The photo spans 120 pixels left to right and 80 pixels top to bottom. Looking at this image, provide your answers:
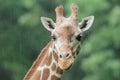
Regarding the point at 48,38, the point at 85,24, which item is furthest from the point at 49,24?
the point at 48,38

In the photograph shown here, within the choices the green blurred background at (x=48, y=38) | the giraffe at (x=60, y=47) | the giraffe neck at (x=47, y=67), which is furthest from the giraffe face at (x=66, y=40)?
the green blurred background at (x=48, y=38)

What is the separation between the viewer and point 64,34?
25.0 ft

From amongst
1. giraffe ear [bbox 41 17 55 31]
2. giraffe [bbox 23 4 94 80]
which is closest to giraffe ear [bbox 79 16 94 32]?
giraffe [bbox 23 4 94 80]

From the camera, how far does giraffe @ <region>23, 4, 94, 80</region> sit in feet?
24.6

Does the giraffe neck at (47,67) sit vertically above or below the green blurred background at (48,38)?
above

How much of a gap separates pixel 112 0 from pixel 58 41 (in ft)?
34.9

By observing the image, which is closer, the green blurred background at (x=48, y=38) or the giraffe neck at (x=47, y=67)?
the giraffe neck at (x=47, y=67)

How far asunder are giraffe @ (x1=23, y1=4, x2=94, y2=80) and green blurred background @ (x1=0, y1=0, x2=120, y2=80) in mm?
8242

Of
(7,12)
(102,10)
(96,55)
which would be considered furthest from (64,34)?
(7,12)

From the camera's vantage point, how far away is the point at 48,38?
1883 centimetres

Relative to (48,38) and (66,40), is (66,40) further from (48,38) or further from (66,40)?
(48,38)

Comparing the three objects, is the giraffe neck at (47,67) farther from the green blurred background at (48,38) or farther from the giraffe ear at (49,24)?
the green blurred background at (48,38)

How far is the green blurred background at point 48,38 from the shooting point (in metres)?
16.7

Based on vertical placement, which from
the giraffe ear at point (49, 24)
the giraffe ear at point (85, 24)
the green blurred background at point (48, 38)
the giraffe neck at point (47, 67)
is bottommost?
the green blurred background at point (48, 38)
